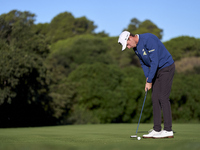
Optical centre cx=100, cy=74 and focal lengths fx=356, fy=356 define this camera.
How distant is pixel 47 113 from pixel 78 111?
6.21 metres

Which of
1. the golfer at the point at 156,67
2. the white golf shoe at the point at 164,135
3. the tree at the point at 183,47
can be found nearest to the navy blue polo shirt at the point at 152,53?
the golfer at the point at 156,67

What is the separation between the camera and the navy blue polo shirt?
7.31m

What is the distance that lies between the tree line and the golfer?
1331 centimetres

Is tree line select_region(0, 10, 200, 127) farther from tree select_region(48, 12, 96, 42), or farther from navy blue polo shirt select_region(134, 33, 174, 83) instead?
navy blue polo shirt select_region(134, 33, 174, 83)

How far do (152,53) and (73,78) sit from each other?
40.1 m

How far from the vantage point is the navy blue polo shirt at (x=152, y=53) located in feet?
24.0

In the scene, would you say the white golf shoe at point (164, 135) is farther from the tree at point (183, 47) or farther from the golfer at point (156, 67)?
the tree at point (183, 47)

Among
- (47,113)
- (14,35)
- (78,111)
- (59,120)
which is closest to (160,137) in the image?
(14,35)

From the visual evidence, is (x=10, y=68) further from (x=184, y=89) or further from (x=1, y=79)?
(x=184, y=89)

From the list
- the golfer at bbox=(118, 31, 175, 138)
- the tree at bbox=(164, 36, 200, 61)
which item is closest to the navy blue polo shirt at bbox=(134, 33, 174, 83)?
the golfer at bbox=(118, 31, 175, 138)

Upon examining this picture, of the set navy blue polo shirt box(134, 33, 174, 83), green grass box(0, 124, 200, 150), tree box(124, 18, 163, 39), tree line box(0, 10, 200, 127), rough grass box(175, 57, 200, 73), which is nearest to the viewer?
green grass box(0, 124, 200, 150)

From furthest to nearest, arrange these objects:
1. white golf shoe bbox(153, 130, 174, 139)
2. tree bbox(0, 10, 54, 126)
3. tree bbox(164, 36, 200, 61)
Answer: tree bbox(164, 36, 200, 61), tree bbox(0, 10, 54, 126), white golf shoe bbox(153, 130, 174, 139)

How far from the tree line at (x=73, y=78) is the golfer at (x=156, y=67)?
13.3 m

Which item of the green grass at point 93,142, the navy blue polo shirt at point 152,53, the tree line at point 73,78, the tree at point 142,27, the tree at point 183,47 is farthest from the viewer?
the tree at point 142,27
